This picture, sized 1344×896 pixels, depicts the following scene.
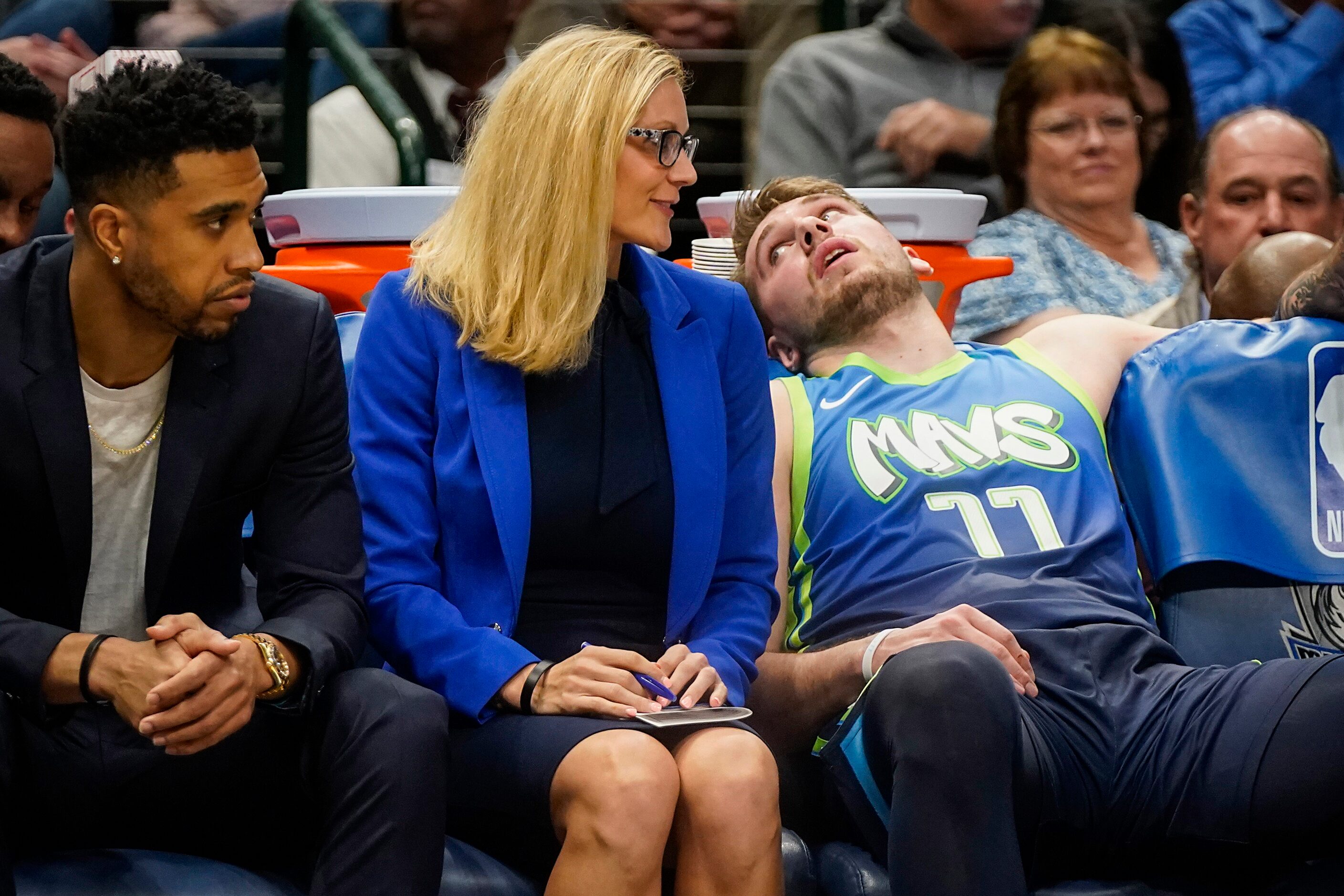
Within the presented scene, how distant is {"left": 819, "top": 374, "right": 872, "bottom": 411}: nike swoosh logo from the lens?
2.44 metres

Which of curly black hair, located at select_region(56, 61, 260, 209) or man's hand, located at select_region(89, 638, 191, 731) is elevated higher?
curly black hair, located at select_region(56, 61, 260, 209)

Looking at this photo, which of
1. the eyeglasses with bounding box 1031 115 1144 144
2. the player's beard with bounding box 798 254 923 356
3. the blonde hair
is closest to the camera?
the blonde hair

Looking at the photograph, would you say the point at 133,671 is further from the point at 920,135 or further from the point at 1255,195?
the point at 1255,195

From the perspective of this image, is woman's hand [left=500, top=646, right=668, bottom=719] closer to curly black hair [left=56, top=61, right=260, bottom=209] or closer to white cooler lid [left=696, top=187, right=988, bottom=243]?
curly black hair [left=56, top=61, right=260, bottom=209]

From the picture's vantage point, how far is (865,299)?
2.55 metres

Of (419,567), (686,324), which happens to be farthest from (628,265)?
(419,567)

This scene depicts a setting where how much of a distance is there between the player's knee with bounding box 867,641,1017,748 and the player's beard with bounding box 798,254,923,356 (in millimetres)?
829

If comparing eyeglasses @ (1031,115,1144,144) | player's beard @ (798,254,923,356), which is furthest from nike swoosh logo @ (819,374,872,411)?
eyeglasses @ (1031,115,1144,144)

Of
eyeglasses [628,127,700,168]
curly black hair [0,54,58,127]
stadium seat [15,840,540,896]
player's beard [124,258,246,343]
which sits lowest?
stadium seat [15,840,540,896]

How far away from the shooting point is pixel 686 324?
7.16ft

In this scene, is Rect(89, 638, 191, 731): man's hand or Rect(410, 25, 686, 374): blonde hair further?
Rect(410, 25, 686, 374): blonde hair

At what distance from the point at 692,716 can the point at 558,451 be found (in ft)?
1.25

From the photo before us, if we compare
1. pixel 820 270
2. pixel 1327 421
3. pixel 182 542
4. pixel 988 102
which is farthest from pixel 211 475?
pixel 988 102

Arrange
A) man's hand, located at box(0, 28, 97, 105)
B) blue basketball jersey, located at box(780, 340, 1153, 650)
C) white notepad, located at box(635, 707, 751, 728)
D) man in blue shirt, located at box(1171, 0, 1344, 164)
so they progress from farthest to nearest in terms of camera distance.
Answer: man in blue shirt, located at box(1171, 0, 1344, 164) → man's hand, located at box(0, 28, 97, 105) → blue basketball jersey, located at box(780, 340, 1153, 650) → white notepad, located at box(635, 707, 751, 728)
